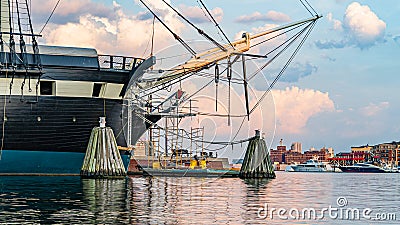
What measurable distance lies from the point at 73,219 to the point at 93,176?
2700cm

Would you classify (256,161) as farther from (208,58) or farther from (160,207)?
(160,207)

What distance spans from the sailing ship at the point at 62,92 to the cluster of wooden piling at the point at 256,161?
32.3 feet

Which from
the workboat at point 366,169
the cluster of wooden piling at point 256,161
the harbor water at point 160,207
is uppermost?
the cluster of wooden piling at point 256,161

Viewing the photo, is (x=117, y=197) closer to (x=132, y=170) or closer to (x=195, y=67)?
(x=195, y=67)

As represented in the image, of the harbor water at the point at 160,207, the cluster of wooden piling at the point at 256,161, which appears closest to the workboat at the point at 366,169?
the cluster of wooden piling at the point at 256,161

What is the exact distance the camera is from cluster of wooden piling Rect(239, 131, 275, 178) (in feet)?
204

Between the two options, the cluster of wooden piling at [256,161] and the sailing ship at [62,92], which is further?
the cluster of wooden piling at [256,161]

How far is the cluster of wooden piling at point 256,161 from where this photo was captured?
204ft

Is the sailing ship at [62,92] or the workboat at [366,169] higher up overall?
the sailing ship at [62,92]

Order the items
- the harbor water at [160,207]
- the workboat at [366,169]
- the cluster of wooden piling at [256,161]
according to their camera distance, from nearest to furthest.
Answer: the harbor water at [160,207], the cluster of wooden piling at [256,161], the workboat at [366,169]

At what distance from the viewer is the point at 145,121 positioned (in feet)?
196

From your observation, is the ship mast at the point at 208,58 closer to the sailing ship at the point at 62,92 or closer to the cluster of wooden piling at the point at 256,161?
the sailing ship at the point at 62,92

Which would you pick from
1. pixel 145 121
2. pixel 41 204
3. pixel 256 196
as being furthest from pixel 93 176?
pixel 41 204

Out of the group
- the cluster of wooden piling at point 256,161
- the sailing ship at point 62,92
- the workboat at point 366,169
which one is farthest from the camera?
the workboat at point 366,169
